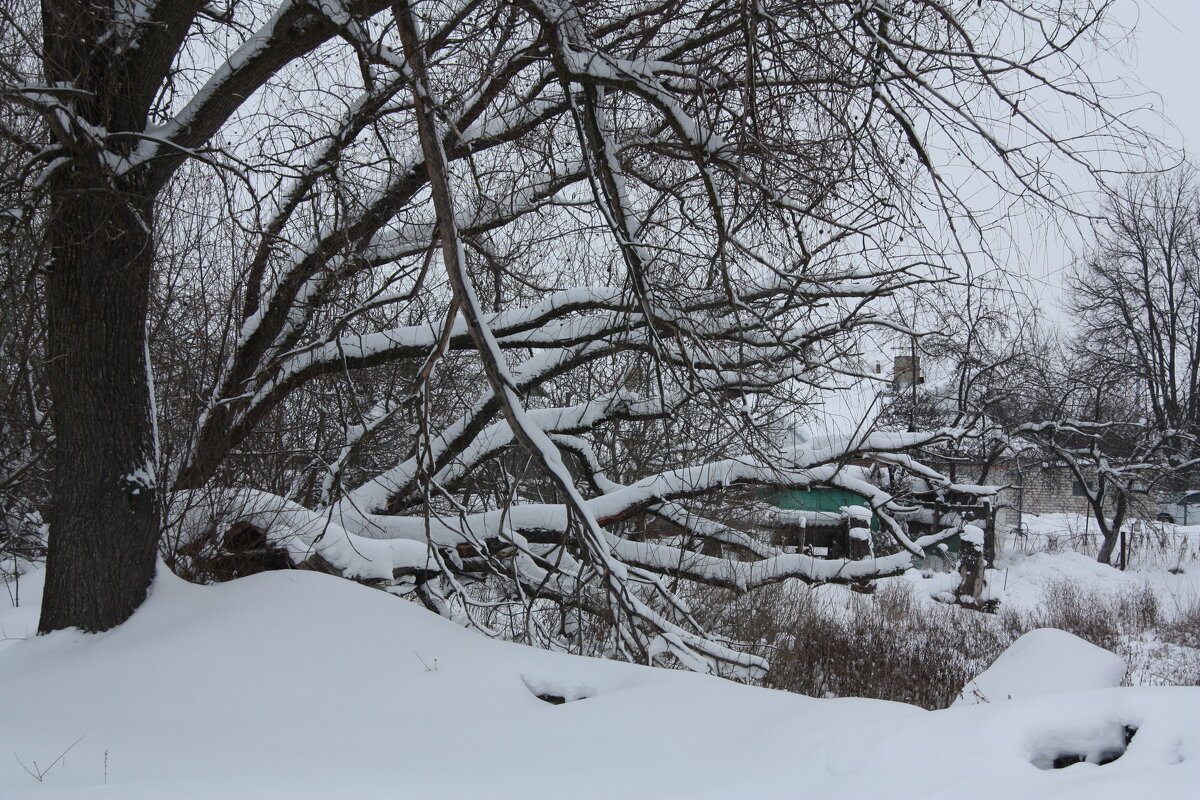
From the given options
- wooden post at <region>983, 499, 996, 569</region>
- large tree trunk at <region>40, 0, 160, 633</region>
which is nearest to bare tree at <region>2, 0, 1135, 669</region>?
large tree trunk at <region>40, 0, 160, 633</region>

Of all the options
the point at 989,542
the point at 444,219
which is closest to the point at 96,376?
the point at 444,219

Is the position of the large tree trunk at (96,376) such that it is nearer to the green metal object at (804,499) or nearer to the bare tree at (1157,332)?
the green metal object at (804,499)

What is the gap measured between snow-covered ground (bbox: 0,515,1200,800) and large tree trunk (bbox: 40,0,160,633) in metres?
0.24

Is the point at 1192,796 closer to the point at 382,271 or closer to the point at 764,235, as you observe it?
the point at 764,235

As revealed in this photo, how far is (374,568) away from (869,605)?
9.59 metres

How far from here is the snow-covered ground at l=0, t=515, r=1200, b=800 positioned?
1.95 meters

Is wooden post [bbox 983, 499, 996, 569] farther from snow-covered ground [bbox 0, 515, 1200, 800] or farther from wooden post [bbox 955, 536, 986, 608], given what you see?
snow-covered ground [bbox 0, 515, 1200, 800]

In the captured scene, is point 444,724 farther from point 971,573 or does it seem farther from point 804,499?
point 971,573

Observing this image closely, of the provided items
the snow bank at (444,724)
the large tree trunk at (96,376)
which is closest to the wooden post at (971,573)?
the snow bank at (444,724)

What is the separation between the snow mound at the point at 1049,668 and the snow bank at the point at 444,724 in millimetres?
1639

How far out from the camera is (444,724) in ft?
9.32

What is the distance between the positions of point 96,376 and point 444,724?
268 cm

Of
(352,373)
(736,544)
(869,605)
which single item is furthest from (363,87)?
(869,605)

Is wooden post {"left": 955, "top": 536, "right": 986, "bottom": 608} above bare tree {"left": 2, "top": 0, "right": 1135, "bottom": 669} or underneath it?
underneath
